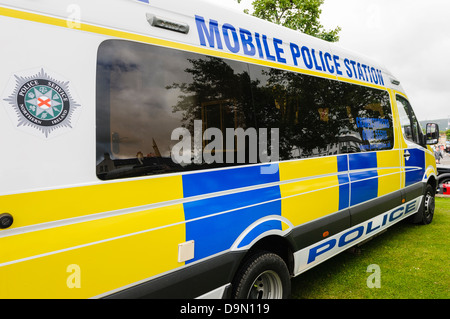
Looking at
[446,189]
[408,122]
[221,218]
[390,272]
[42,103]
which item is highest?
[408,122]

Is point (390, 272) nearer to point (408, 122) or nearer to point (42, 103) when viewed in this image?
point (408, 122)

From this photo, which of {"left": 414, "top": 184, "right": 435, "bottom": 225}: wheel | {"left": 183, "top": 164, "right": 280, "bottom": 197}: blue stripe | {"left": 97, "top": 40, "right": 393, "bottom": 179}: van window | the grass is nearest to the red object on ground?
{"left": 414, "top": 184, "right": 435, "bottom": 225}: wheel

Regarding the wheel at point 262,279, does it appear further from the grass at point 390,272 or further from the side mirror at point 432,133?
the side mirror at point 432,133

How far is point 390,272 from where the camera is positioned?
392cm

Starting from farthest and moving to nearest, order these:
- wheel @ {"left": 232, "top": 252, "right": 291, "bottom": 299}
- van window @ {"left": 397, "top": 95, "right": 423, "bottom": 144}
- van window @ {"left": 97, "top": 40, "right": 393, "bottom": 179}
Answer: van window @ {"left": 397, "top": 95, "right": 423, "bottom": 144} < wheel @ {"left": 232, "top": 252, "right": 291, "bottom": 299} < van window @ {"left": 97, "top": 40, "right": 393, "bottom": 179}

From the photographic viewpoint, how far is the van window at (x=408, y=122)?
16.3ft

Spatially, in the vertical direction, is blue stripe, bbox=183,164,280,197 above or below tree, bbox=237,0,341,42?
below

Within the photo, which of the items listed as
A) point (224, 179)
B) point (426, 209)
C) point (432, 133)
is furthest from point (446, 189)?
point (224, 179)

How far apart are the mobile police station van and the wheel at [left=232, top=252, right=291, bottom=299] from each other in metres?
0.01

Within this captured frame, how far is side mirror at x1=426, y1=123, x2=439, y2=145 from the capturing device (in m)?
5.39

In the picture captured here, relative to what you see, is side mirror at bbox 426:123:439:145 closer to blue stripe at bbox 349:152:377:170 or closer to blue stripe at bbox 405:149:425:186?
blue stripe at bbox 405:149:425:186

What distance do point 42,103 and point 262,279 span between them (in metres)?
2.07

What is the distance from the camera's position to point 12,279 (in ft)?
4.58
